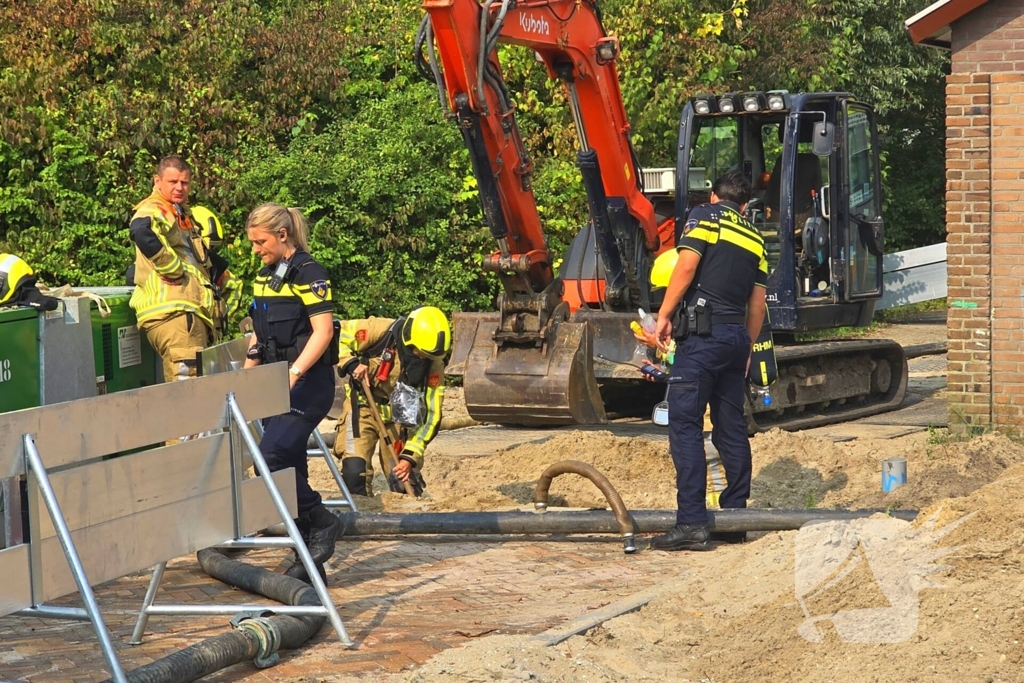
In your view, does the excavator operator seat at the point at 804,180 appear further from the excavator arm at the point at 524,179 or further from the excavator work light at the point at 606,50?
the excavator work light at the point at 606,50

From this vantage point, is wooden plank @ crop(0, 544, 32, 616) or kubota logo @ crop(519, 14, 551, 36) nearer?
wooden plank @ crop(0, 544, 32, 616)

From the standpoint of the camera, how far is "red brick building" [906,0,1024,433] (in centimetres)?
1091

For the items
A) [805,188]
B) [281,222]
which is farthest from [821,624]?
[805,188]

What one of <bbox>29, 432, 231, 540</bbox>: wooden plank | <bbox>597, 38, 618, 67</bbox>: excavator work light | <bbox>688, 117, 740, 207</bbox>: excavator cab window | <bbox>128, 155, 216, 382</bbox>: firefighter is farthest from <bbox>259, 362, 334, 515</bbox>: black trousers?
<bbox>688, 117, 740, 207</bbox>: excavator cab window

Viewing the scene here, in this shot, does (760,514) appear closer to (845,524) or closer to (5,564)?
(845,524)

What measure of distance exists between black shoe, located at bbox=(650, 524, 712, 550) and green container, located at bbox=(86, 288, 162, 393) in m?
3.36

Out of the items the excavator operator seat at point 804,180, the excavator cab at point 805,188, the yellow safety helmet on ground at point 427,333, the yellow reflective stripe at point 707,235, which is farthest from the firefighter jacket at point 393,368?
the excavator operator seat at point 804,180

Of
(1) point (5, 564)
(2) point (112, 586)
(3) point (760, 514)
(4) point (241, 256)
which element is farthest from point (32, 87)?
(1) point (5, 564)

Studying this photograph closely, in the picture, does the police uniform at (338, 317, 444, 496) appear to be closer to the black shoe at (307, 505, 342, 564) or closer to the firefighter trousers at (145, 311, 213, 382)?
the firefighter trousers at (145, 311, 213, 382)

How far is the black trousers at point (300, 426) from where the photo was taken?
677 centimetres

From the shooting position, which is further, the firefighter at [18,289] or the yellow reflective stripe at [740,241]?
the yellow reflective stripe at [740,241]

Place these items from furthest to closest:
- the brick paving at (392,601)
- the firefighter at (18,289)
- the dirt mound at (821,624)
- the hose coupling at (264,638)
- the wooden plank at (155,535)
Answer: the firefighter at (18,289) < the brick paving at (392,601) < the hose coupling at (264,638) < the dirt mound at (821,624) < the wooden plank at (155,535)

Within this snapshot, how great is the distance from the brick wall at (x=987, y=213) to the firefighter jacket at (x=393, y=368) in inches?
179

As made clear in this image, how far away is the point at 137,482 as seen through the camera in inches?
211
